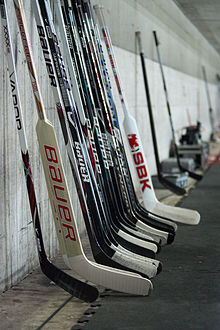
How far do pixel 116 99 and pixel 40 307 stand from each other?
267 centimetres

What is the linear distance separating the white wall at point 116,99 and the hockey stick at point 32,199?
0.11 m

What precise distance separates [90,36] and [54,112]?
0.74m

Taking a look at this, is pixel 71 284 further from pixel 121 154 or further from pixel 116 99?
pixel 116 99

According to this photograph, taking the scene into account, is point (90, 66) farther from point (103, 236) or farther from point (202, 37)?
point (202, 37)

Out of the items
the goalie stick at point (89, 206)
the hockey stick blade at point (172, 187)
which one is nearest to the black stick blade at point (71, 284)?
the goalie stick at point (89, 206)

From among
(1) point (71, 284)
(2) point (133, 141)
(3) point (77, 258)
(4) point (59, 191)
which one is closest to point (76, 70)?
(2) point (133, 141)

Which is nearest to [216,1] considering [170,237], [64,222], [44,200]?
[170,237]

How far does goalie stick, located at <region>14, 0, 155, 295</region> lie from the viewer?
8.52 feet

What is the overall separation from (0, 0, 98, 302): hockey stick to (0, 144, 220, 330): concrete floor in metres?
0.07

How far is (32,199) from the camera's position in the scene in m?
2.59

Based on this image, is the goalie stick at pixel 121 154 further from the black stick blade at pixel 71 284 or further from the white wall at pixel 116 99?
the black stick blade at pixel 71 284

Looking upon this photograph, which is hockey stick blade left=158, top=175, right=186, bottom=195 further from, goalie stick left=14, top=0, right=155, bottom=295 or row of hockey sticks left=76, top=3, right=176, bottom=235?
goalie stick left=14, top=0, right=155, bottom=295

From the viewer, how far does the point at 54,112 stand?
3438 mm

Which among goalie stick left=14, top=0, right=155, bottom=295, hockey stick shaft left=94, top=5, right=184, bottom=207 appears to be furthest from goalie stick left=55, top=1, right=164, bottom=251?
hockey stick shaft left=94, top=5, right=184, bottom=207
